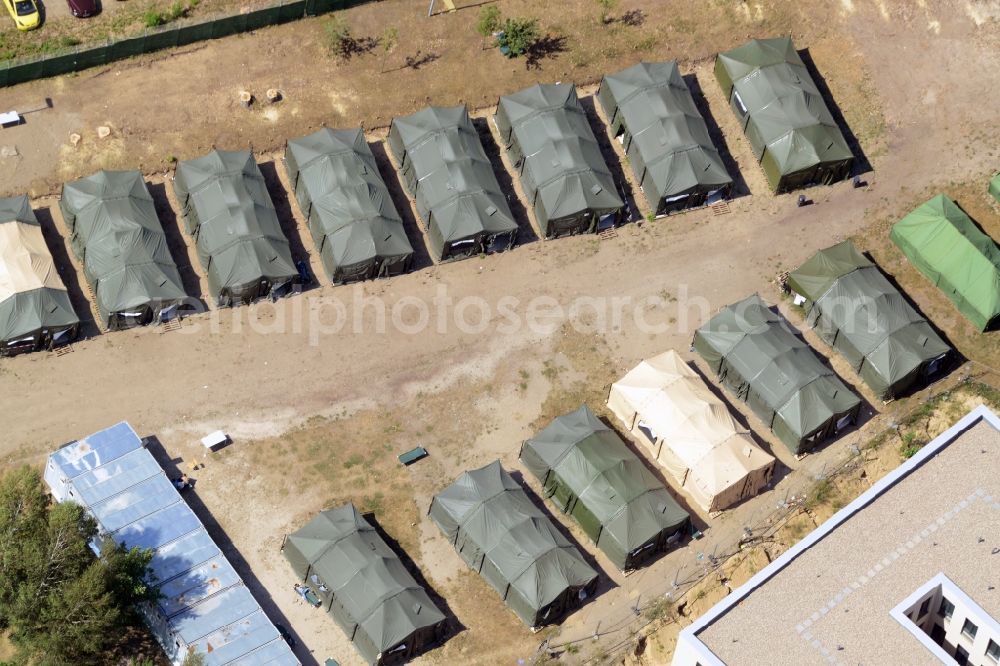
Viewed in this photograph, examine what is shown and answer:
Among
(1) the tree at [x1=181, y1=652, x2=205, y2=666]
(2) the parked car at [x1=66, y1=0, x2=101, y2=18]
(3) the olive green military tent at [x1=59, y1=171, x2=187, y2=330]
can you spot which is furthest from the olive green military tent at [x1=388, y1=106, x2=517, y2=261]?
(1) the tree at [x1=181, y1=652, x2=205, y2=666]

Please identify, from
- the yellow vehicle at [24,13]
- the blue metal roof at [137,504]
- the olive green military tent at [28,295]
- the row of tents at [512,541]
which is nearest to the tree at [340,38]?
the yellow vehicle at [24,13]

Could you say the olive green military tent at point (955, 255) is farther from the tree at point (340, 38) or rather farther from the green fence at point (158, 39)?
the green fence at point (158, 39)

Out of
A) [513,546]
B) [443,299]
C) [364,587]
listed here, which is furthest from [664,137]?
[364,587]

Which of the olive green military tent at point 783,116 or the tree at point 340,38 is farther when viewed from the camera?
the tree at point 340,38

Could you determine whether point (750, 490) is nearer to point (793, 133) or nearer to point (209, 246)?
point (793, 133)

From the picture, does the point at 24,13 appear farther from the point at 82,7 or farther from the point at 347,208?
the point at 347,208

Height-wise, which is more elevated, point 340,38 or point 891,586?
point 340,38
